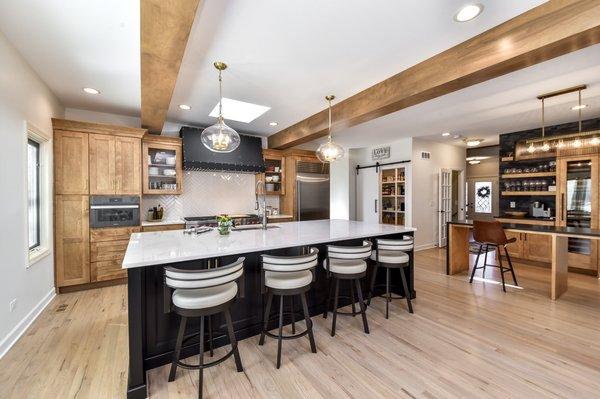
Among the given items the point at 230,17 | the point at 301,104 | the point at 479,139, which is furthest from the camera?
the point at 479,139

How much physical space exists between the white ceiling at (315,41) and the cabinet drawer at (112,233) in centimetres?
221

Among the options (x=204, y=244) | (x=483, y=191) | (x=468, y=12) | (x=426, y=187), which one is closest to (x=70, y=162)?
(x=204, y=244)

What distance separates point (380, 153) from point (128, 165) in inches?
217

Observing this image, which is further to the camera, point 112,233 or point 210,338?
point 112,233

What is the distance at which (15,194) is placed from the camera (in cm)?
251

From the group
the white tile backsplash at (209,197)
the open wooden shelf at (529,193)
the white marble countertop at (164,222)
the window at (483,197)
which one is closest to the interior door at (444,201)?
the open wooden shelf at (529,193)

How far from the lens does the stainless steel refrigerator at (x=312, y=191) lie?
19.5 ft

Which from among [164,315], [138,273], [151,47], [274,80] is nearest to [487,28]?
[274,80]

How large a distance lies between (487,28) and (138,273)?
3286mm

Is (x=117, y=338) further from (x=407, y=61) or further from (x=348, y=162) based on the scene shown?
(x=348, y=162)

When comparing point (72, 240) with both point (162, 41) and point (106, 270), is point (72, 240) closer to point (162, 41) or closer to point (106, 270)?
point (106, 270)

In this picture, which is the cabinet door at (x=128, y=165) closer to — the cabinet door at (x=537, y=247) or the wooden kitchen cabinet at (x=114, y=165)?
the wooden kitchen cabinet at (x=114, y=165)

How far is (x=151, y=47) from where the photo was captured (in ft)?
6.72

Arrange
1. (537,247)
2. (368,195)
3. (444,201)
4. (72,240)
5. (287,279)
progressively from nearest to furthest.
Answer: (287,279)
(72,240)
(537,247)
(444,201)
(368,195)
